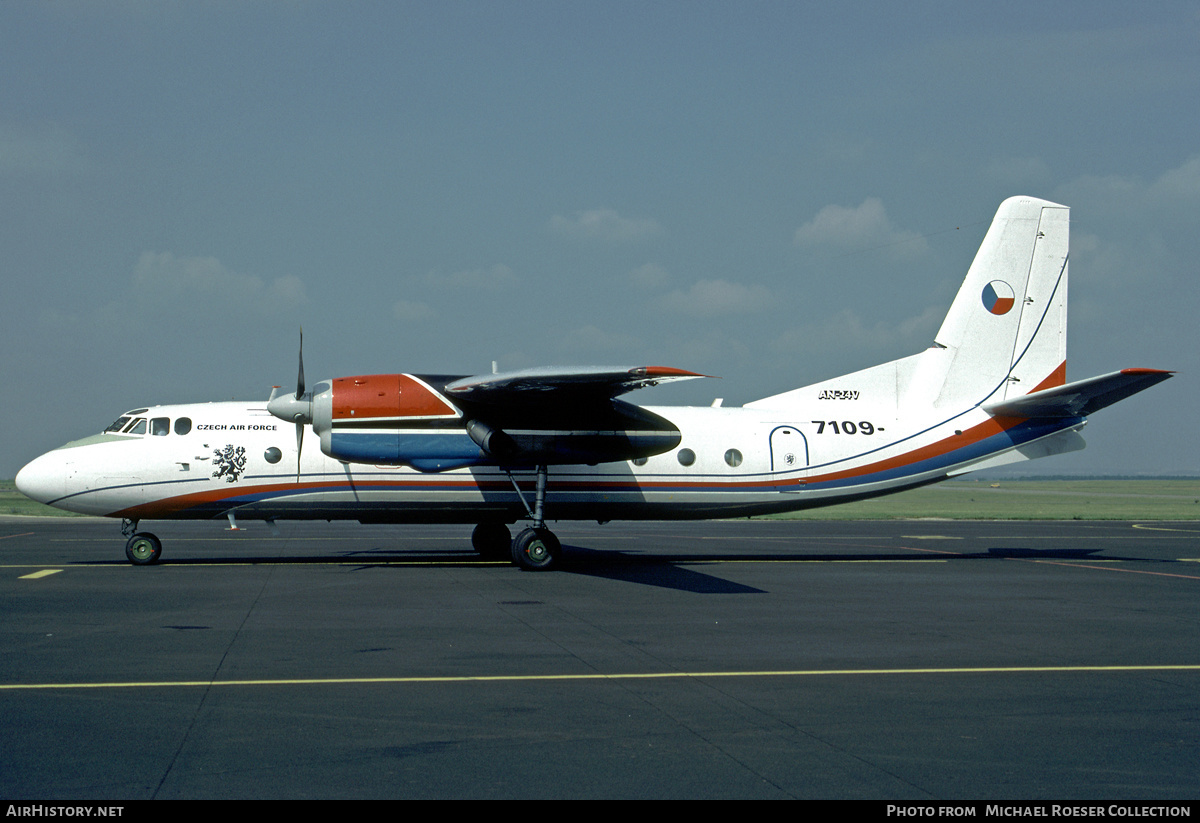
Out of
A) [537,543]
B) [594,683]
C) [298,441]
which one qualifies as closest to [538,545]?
[537,543]

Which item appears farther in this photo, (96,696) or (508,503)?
(508,503)

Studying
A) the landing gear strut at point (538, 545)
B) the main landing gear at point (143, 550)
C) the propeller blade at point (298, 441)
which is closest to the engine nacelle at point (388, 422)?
the propeller blade at point (298, 441)

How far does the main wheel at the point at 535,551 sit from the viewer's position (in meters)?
20.9

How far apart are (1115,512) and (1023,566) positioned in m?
35.5

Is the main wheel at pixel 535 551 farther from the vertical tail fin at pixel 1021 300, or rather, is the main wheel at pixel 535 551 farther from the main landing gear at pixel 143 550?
the vertical tail fin at pixel 1021 300

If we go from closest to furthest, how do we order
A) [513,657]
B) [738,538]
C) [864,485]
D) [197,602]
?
[513,657]
[197,602]
[864,485]
[738,538]

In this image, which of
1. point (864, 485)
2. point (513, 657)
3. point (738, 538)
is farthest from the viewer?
point (738, 538)

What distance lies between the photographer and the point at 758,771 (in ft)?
22.2

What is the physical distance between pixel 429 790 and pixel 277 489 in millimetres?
16291

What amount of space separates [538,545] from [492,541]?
3.17m

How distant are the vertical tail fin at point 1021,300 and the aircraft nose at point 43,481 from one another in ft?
67.2
